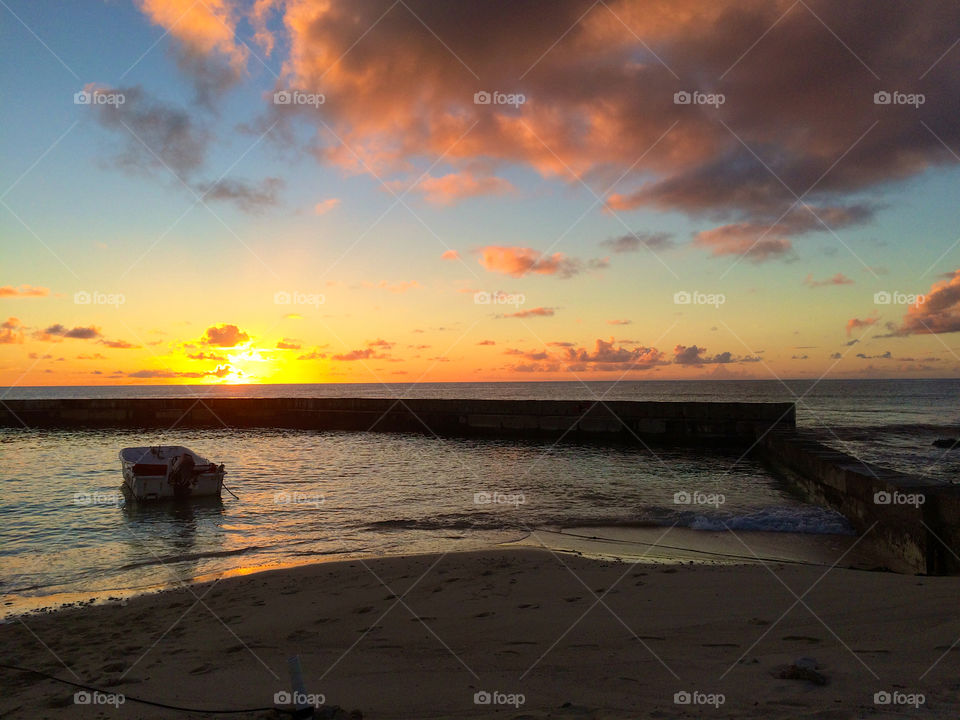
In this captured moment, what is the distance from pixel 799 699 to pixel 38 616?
990cm

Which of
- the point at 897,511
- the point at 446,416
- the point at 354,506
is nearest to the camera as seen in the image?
the point at 897,511

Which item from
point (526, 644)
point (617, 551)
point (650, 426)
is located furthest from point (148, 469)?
point (650, 426)

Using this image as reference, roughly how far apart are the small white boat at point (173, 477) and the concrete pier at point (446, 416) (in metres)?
24.9

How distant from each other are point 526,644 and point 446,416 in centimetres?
4013

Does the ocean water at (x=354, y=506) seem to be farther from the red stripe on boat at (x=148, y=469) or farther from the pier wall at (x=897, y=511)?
the red stripe on boat at (x=148, y=469)

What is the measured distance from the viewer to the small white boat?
18.5 m

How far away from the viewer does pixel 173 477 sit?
1886 cm

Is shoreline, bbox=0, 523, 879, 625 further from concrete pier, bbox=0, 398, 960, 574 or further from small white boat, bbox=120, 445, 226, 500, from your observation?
small white boat, bbox=120, 445, 226, 500

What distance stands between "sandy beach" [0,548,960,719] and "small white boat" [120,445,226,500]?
397 inches

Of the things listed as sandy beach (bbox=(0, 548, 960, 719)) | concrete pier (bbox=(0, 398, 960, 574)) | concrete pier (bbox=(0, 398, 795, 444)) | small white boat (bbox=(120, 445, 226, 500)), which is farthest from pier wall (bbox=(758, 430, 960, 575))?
small white boat (bbox=(120, 445, 226, 500))

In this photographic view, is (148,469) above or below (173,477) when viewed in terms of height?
above

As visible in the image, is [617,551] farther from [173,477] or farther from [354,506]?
[173,477]

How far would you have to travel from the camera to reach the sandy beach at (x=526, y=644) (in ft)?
16.0

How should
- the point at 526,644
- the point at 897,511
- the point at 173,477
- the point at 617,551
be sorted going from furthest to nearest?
the point at 173,477, the point at 617,551, the point at 897,511, the point at 526,644
